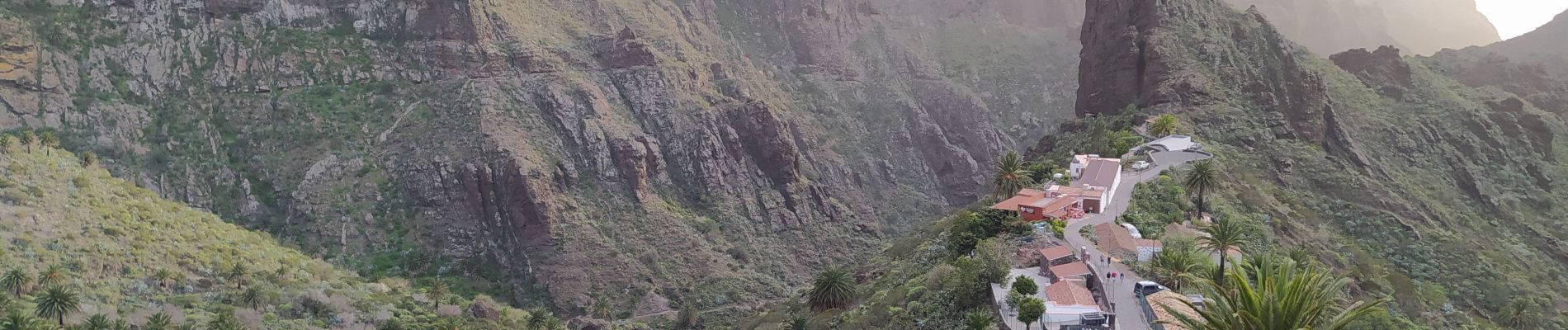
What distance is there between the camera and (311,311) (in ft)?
225

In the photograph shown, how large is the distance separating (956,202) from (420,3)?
223 ft

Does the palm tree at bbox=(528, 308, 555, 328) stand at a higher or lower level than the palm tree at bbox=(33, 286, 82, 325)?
lower

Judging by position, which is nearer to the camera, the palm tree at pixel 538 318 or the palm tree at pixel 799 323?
the palm tree at pixel 799 323

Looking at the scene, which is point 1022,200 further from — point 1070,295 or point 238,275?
point 238,275

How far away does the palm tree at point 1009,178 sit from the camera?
64.0 meters

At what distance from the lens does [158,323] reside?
56.9 metres

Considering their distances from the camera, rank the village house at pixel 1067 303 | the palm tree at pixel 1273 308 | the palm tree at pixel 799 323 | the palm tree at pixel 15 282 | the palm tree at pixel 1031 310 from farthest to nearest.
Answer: the palm tree at pixel 799 323 < the palm tree at pixel 15 282 < the village house at pixel 1067 303 < the palm tree at pixel 1031 310 < the palm tree at pixel 1273 308

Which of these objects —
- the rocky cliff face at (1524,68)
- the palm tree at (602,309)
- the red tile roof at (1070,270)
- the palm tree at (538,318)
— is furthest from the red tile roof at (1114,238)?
the rocky cliff face at (1524,68)

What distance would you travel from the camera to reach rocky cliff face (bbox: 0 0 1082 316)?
289 ft

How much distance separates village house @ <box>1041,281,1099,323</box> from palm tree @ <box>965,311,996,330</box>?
2134mm

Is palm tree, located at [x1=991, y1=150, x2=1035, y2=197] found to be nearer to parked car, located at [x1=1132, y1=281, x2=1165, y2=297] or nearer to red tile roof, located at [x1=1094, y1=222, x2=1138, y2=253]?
red tile roof, located at [x1=1094, y1=222, x2=1138, y2=253]

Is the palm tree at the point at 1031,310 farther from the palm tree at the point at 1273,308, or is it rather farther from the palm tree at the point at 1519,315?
the palm tree at the point at 1519,315

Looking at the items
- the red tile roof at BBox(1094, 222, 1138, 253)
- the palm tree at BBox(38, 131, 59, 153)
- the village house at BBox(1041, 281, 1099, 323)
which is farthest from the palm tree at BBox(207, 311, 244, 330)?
the red tile roof at BBox(1094, 222, 1138, 253)

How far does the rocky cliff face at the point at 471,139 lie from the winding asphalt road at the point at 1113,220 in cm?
3906
